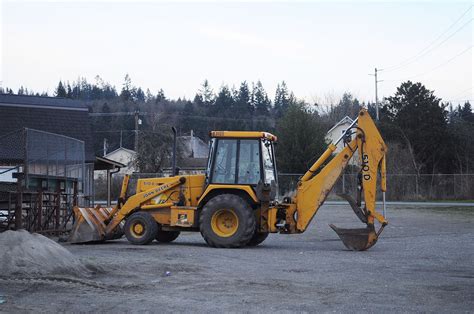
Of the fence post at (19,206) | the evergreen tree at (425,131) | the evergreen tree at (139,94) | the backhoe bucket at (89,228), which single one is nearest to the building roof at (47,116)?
the backhoe bucket at (89,228)

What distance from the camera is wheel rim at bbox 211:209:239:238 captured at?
55.1ft

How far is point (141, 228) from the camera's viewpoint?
57.5 feet

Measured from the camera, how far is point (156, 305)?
28.4 feet

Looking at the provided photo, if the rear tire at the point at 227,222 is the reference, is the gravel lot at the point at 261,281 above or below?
Answer: below

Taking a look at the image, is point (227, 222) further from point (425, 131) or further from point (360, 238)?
point (425, 131)

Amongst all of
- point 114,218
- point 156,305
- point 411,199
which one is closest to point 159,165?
point 411,199

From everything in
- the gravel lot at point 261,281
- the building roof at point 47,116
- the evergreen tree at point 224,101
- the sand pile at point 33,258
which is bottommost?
the gravel lot at point 261,281

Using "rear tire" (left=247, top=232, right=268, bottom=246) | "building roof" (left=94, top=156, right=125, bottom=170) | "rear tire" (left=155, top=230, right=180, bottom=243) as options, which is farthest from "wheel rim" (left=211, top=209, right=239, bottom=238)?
"building roof" (left=94, top=156, right=125, bottom=170)

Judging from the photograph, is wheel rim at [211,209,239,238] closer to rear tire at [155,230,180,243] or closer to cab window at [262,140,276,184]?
cab window at [262,140,276,184]

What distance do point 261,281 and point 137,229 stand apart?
7.25 metres

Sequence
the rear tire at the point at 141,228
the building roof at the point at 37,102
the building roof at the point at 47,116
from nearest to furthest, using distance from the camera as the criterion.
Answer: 1. the rear tire at the point at 141,228
2. the building roof at the point at 47,116
3. the building roof at the point at 37,102

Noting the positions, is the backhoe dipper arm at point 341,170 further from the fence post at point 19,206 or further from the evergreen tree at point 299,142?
the evergreen tree at point 299,142

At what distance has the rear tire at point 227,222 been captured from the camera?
16.5 m

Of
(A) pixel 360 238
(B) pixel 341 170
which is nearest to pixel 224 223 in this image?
(B) pixel 341 170
